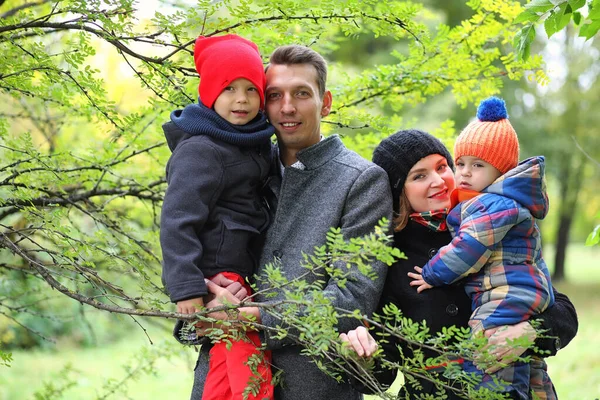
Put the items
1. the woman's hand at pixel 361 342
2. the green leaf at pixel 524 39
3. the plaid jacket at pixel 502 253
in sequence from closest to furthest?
the woman's hand at pixel 361 342
the plaid jacket at pixel 502 253
the green leaf at pixel 524 39

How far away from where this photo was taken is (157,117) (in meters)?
3.42

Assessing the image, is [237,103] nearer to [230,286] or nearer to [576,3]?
[230,286]

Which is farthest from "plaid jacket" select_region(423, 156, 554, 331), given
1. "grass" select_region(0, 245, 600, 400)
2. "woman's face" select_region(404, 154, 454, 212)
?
"grass" select_region(0, 245, 600, 400)

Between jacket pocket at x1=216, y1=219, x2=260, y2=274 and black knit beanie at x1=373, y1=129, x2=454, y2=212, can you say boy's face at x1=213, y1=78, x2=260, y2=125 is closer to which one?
jacket pocket at x1=216, y1=219, x2=260, y2=274

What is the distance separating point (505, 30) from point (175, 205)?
194 cm

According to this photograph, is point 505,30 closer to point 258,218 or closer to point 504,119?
point 504,119

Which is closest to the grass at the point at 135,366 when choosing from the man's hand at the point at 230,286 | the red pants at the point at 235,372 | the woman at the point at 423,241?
the red pants at the point at 235,372

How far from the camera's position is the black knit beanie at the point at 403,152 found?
2.46 meters

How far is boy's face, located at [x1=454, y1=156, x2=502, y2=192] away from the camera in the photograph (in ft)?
7.65

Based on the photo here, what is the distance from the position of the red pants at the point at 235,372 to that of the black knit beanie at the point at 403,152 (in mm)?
648

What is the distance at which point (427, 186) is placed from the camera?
2.43 meters

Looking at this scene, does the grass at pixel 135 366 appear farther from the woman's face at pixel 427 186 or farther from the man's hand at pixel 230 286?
the woman's face at pixel 427 186

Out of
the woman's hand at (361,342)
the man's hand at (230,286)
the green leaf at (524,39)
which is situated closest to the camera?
the woman's hand at (361,342)

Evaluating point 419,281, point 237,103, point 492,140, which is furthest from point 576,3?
point 237,103
